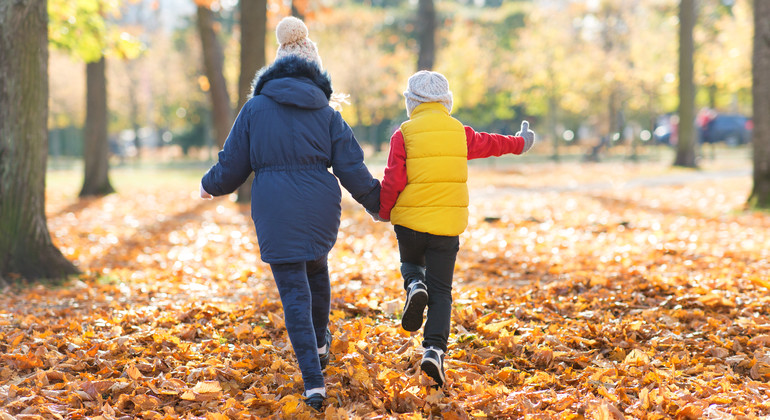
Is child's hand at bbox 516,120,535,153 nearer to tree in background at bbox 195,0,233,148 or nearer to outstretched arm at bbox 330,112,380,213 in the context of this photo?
outstretched arm at bbox 330,112,380,213

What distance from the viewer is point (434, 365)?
3.46 metres

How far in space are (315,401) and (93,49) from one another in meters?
9.75

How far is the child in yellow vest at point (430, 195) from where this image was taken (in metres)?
3.49

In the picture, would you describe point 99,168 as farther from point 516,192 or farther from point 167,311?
point 167,311

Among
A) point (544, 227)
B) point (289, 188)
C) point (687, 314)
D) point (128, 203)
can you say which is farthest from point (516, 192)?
point (289, 188)

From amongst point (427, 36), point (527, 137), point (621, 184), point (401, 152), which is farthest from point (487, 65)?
point (401, 152)

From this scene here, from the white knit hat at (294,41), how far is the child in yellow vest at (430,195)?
0.58m

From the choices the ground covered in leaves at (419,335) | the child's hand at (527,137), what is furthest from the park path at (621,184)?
the child's hand at (527,137)

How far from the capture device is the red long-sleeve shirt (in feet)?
11.5

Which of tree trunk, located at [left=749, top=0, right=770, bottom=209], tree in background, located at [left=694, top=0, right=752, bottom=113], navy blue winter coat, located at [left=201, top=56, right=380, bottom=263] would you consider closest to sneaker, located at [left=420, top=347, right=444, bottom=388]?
navy blue winter coat, located at [left=201, top=56, right=380, bottom=263]

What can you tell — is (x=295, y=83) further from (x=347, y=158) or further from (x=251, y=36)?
(x=251, y=36)

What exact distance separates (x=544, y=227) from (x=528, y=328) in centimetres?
534

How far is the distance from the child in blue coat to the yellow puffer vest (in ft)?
0.86

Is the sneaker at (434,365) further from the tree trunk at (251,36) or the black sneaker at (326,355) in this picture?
the tree trunk at (251,36)
